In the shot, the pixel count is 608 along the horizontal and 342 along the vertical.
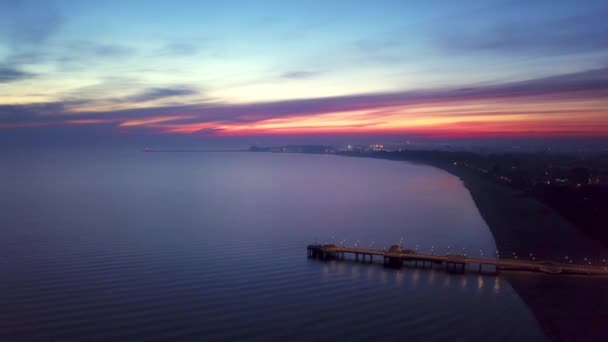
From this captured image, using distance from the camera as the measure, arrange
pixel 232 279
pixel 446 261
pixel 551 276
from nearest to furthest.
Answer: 1. pixel 232 279
2. pixel 551 276
3. pixel 446 261

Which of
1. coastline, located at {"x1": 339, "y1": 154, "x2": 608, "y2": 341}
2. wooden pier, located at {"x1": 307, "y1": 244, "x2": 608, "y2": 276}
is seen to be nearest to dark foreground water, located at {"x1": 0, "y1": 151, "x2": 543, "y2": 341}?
coastline, located at {"x1": 339, "y1": 154, "x2": 608, "y2": 341}

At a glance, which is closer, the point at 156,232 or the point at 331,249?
the point at 331,249

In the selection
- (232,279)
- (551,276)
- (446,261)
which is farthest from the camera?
(446,261)

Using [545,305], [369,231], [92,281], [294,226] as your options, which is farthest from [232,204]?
[545,305]

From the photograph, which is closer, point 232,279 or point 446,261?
point 232,279

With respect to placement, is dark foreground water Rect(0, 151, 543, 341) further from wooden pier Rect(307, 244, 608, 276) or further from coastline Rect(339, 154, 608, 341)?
wooden pier Rect(307, 244, 608, 276)

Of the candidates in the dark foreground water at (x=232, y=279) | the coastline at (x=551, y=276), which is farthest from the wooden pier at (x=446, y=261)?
the dark foreground water at (x=232, y=279)

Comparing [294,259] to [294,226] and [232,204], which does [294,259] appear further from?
[232,204]

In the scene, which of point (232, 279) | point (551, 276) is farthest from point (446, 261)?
point (232, 279)

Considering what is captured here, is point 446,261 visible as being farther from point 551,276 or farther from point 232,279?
point 232,279
